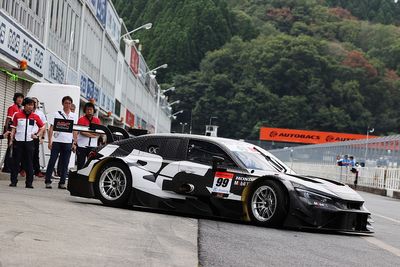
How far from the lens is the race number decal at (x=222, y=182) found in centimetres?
1281

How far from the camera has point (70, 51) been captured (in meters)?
32.0

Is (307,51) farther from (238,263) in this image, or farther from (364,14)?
(238,263)

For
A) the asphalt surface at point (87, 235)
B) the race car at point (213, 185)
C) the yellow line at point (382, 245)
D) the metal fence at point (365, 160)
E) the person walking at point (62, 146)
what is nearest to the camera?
the asphalt surface at point (87, 235)

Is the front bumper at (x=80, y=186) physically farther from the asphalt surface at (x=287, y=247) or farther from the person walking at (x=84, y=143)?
the person walking at (x=84, y=143)

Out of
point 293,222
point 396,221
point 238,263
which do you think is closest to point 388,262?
point 238,263

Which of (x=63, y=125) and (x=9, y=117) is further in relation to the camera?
(x=9, y=117)

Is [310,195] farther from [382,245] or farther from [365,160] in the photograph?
[365,160]

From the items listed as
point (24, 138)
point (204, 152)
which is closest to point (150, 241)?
point (204, 152)

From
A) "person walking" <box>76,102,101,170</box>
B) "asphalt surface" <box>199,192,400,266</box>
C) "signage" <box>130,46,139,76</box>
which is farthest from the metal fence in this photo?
"asphalt surface" <box>199,192,400,266</box>

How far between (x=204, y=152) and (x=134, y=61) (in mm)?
53136

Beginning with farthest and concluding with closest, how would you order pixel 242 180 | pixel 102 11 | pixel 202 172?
pixel 102 11, pixel 202 172, pixel 242 180

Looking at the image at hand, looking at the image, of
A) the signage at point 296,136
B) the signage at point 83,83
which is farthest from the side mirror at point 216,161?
the signage at point 296,136

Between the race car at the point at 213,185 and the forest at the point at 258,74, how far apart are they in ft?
380

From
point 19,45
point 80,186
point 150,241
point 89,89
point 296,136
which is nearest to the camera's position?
point 150,241
